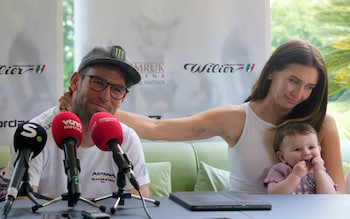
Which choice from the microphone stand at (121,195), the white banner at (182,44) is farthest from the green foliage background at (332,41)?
the microphone stand at (121,195)

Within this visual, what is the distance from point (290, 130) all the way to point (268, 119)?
151mm

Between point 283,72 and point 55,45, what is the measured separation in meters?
1.56

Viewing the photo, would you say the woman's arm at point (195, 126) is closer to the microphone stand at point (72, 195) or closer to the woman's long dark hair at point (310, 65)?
the woman's long dark hair at point (310, 65)

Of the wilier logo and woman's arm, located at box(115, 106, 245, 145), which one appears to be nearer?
woman's arm, located at box(115, 106, 245, 145)

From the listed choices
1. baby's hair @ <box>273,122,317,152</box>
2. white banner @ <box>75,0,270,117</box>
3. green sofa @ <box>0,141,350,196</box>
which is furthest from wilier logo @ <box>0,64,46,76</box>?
baby's hair @ <box>273,122,317,152</box>

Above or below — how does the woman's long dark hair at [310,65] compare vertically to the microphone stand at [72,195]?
above

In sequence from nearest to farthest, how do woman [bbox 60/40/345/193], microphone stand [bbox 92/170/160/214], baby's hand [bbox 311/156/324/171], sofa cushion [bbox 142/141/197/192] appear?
microphone stand [bbox 92/170/160/214]
baby's hand [bbox 311/156/324/171]
woman [bbox 60/40/345/193]
sofa cushion [bbox 142/141/197/192]

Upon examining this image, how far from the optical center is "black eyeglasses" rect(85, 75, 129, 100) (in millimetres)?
1871

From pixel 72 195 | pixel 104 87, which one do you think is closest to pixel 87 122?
pixel 104 87

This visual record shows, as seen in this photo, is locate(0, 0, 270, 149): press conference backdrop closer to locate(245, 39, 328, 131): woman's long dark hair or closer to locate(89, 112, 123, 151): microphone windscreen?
locate(245, 39, 328, 131): woman's long dark hair

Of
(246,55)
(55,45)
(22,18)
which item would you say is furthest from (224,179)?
(22,18)

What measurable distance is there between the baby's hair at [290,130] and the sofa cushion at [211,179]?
632mm

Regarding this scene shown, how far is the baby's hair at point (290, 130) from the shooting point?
2.21m

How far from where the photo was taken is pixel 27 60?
323 centimetres
